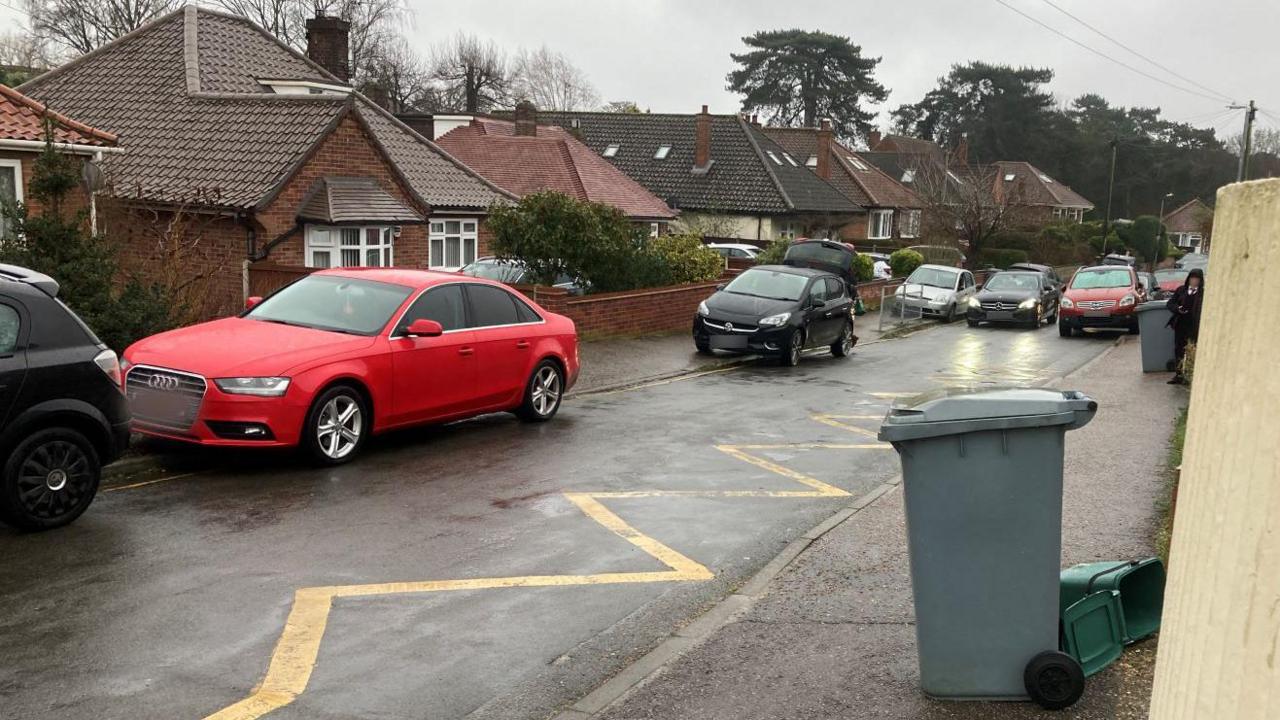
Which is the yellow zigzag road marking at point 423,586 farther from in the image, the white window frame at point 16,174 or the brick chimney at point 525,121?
the brick chimney at point 525,121

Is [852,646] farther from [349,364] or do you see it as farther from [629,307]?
[629,307]

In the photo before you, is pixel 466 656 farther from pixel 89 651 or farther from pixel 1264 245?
pixel 1264 245

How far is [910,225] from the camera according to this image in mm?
67438

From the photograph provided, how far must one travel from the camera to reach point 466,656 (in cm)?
568

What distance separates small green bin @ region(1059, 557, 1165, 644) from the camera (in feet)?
17.7

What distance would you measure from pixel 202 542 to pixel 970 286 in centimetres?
2928

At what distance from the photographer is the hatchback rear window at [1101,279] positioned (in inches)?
1123

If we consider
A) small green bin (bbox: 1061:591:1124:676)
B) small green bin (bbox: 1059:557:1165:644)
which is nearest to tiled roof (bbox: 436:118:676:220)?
small green bin (bbox: 1059:557:1165:644)

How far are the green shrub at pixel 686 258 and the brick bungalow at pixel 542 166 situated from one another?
10968 mm

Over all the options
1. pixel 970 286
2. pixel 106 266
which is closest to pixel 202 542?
pixel 106 266

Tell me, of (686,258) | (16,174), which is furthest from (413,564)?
(686,258)

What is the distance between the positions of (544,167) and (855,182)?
2527cm

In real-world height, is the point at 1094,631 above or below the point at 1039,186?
below

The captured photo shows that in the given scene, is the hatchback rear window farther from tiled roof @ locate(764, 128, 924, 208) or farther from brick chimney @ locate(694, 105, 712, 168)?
tiled roof @ locate(764, 128, 924, 208)
